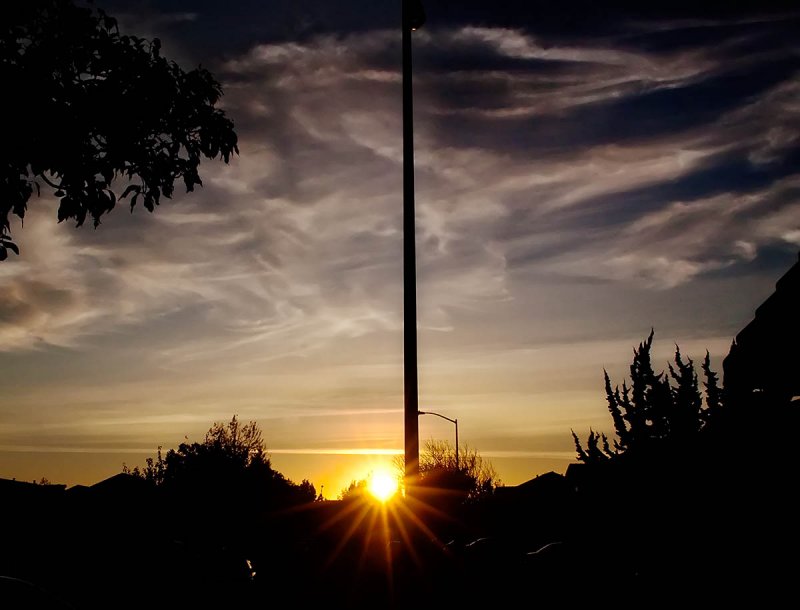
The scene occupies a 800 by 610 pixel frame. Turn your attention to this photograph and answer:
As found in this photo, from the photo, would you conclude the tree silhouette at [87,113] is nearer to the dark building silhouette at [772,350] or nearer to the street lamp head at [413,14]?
the street lamp head at [413,14]

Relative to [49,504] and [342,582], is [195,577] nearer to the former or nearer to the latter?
[342,582]

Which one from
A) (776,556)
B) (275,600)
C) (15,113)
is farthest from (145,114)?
(275,600)

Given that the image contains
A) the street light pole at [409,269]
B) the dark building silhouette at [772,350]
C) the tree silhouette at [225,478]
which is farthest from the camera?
the tree silhouette at [225,478]

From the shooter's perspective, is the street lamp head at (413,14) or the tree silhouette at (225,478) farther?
the tree silhouette at (225,478)

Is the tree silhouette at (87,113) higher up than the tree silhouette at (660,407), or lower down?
higher up

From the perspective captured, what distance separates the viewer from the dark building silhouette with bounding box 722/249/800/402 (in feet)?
18.6

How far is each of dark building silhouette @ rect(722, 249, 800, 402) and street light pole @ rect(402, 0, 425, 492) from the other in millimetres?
3775

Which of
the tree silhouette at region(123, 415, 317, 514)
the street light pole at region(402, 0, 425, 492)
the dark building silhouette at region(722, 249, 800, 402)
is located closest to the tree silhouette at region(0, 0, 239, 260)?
the street light pole at region(402, 0, 425, 492)

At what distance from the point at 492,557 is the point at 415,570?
1858cm

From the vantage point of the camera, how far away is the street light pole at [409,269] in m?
9.09

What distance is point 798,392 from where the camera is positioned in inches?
274

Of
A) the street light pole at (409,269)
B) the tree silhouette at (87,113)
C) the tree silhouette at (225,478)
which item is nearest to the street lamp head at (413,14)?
the street light pole at (409,269)

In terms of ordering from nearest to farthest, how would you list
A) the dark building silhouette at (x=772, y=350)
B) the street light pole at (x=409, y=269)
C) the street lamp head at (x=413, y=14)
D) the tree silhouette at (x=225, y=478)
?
the dark building silhouette at (x=772, y=350) → the street light pole at (x=409, y=269) → the street lamp head at (x=413, y=14) → the tree silhouette at (x=225, y=478)

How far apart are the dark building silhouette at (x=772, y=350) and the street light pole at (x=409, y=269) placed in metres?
3.78
